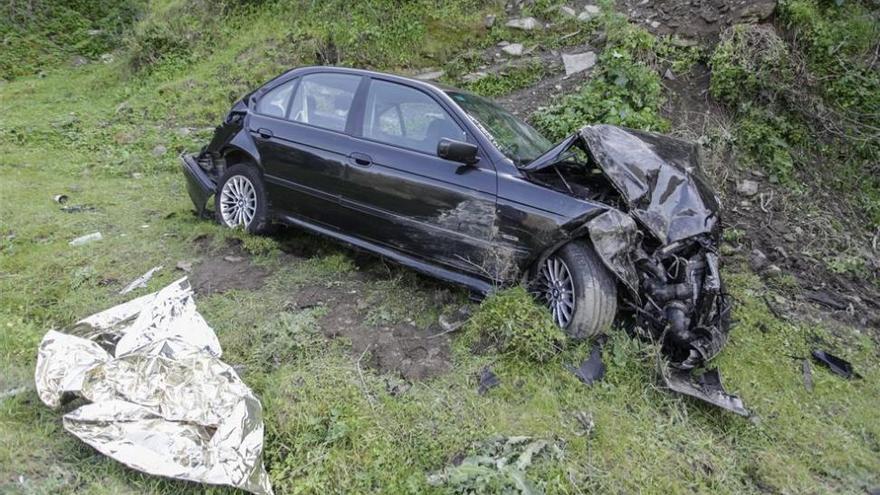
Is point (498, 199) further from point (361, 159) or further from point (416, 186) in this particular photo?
point (361, 159)

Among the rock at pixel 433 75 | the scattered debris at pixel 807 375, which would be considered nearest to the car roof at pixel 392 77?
the scattered debris at pixel 807 375

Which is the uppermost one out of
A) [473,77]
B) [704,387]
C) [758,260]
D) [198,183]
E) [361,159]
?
[361,159]

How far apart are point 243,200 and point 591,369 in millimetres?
3338

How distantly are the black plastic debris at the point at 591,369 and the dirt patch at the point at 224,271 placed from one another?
243 cm

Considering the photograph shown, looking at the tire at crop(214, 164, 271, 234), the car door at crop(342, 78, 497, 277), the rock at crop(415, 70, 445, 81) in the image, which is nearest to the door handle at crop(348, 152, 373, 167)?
the car door at crop(342, 78, 497, 277)

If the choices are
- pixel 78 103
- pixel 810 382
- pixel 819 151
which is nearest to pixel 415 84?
pixel 810 382

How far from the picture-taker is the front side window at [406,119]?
4.26 m

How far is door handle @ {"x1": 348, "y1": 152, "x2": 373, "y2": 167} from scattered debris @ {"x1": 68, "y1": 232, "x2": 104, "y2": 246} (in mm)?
2648

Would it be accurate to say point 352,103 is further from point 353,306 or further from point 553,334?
point 553,334

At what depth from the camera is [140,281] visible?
4578mm

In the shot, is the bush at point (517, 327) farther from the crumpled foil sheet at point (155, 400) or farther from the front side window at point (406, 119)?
the crumpled foil sheet at point (155, 400)

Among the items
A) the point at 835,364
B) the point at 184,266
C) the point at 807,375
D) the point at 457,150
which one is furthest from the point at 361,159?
the point at 835,364

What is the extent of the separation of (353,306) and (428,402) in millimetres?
1174

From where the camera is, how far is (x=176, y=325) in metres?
3.47
